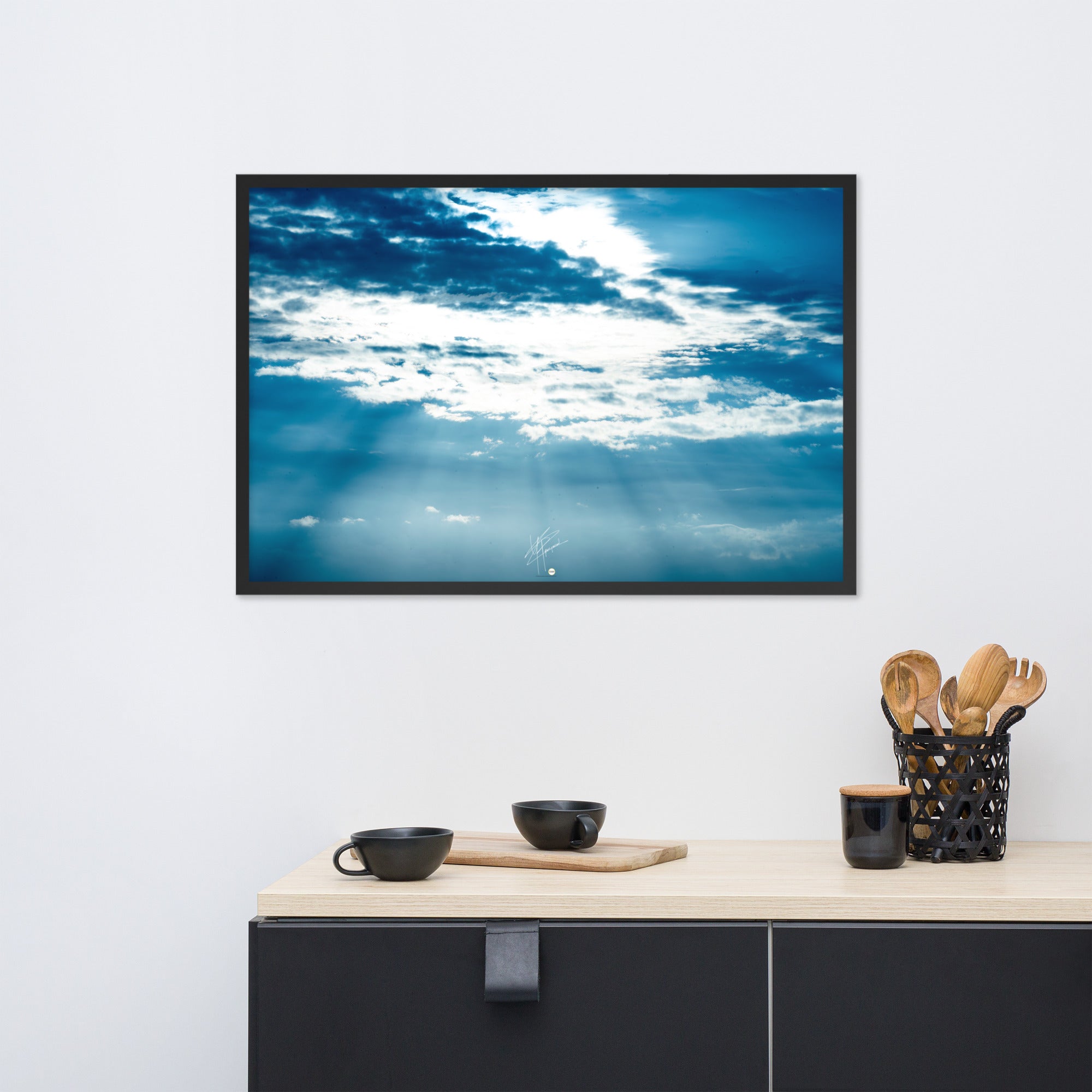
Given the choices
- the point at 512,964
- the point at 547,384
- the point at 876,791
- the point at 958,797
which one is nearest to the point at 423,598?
the point at 547,384

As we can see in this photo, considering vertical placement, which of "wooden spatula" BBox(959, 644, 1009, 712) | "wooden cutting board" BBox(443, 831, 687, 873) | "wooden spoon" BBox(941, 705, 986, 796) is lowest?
"wooden cutting board" BBox(443, 831, 687, 873)

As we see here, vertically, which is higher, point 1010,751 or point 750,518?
point 750,518

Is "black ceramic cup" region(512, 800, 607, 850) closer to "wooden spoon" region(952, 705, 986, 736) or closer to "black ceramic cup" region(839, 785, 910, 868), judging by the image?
"black ceramic cup" region(839, 785, 910, 868)

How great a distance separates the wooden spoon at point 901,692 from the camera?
1369 millimetres

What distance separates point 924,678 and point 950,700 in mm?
47

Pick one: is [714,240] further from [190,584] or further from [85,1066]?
[85,1066]

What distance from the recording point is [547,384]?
154 cm

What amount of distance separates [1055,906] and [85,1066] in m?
1.44

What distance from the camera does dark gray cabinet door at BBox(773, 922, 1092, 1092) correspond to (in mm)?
1063

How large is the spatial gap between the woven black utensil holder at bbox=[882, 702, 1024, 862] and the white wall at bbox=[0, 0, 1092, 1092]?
21 centimetres

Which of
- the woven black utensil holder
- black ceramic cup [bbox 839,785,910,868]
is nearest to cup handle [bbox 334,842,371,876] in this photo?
black ceramic cup [bbox 839,785,910,868]

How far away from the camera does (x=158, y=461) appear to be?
1549mm

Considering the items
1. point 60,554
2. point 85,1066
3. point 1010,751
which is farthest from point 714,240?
point 85,1066

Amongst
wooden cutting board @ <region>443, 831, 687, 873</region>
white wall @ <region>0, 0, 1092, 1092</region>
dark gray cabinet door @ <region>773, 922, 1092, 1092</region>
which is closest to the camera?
dark gray cabinet door @ <region>773, 922, 1092, 1092</region>
